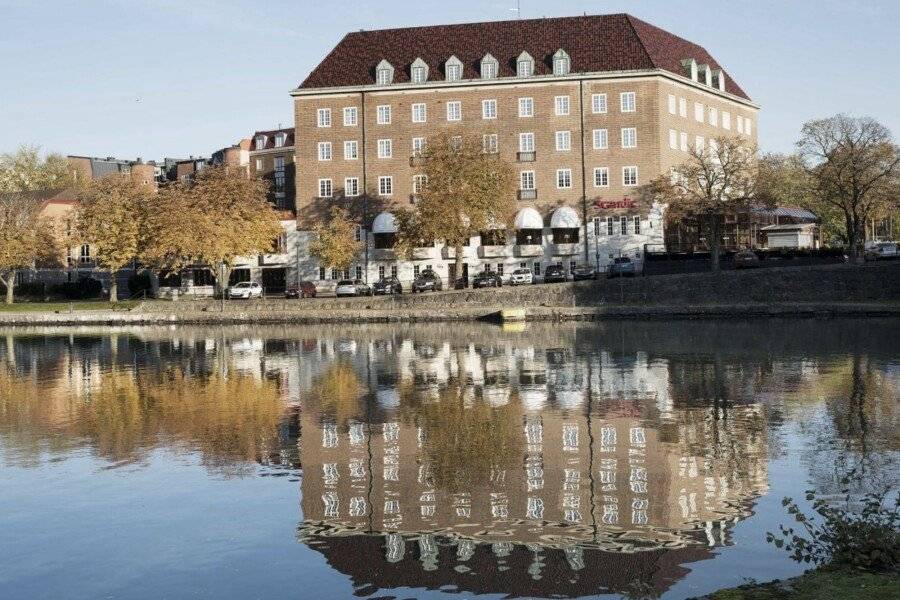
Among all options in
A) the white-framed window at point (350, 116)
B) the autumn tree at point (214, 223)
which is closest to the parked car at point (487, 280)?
the autumn tree at point (214, 223)

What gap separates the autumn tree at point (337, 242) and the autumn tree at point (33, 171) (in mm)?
64908

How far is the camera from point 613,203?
104000mm

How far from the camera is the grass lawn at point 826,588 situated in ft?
43.8

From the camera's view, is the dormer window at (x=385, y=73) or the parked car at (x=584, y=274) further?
the dormer window at (x=385, y=73)

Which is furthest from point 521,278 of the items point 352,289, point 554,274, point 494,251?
point 352,289

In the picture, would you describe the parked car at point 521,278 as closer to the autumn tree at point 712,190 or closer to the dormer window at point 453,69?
the autumn tree at point 712,190

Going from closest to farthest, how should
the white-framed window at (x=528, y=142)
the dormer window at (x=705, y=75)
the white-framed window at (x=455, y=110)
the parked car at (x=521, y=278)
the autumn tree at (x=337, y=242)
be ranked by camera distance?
1. the parked car at (x=521, y=278)
2. the autumn tree at (x=337, y=242)
3. the white-framed window at (x=528, y=142)
4. the white-framed window at (x=455, y=110)
5. the dormer window at (x=705, y=75)

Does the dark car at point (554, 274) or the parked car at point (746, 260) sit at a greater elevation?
the parked car at point (746, 260)

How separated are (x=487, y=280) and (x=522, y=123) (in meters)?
17.6

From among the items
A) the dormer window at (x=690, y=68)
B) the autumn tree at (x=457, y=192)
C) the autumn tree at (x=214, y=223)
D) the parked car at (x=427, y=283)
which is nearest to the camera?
the autumn tree at (x=457, y=192)

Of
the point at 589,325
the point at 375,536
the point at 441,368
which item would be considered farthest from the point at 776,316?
the point at 375,536

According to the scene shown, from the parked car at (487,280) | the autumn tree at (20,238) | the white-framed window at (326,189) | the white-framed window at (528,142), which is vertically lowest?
the parked car at (487,280)

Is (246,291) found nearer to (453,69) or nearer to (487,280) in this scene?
(487,280)

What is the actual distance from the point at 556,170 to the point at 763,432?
77862mm
